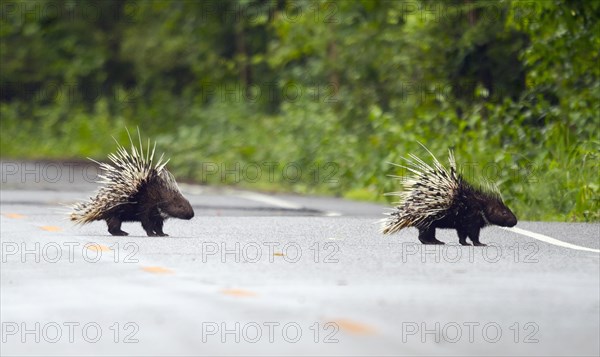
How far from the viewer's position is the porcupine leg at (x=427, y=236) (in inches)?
559

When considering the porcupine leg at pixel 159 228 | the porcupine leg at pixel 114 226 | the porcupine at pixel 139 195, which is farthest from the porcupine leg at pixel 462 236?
the porcupine leg at pixel 114 226

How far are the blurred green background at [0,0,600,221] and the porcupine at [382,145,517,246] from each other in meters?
4.34

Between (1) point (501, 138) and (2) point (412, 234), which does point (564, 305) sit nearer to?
(2) point (412, 234)

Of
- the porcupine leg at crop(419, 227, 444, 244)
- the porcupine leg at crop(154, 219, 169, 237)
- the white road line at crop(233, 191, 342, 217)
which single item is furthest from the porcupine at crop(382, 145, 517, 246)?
the white road line at crop(233, 191, 342, 217)

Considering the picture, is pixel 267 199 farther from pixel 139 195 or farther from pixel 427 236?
pixel 427 236

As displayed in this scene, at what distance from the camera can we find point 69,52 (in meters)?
51.8

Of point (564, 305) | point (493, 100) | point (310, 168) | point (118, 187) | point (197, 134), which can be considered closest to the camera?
point (564, 305)

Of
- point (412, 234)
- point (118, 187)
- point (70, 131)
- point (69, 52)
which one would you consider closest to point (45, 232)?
point (118, 187)

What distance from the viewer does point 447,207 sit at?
14047 millimetres

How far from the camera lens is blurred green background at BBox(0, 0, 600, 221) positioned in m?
22.3

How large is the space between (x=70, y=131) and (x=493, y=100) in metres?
21.5

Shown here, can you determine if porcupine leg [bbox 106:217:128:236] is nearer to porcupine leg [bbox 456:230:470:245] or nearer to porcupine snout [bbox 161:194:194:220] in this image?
porcupine snout [bbox 161:194:194:220]

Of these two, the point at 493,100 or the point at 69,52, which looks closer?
the point at 493,100

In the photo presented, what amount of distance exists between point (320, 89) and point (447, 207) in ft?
76.3
